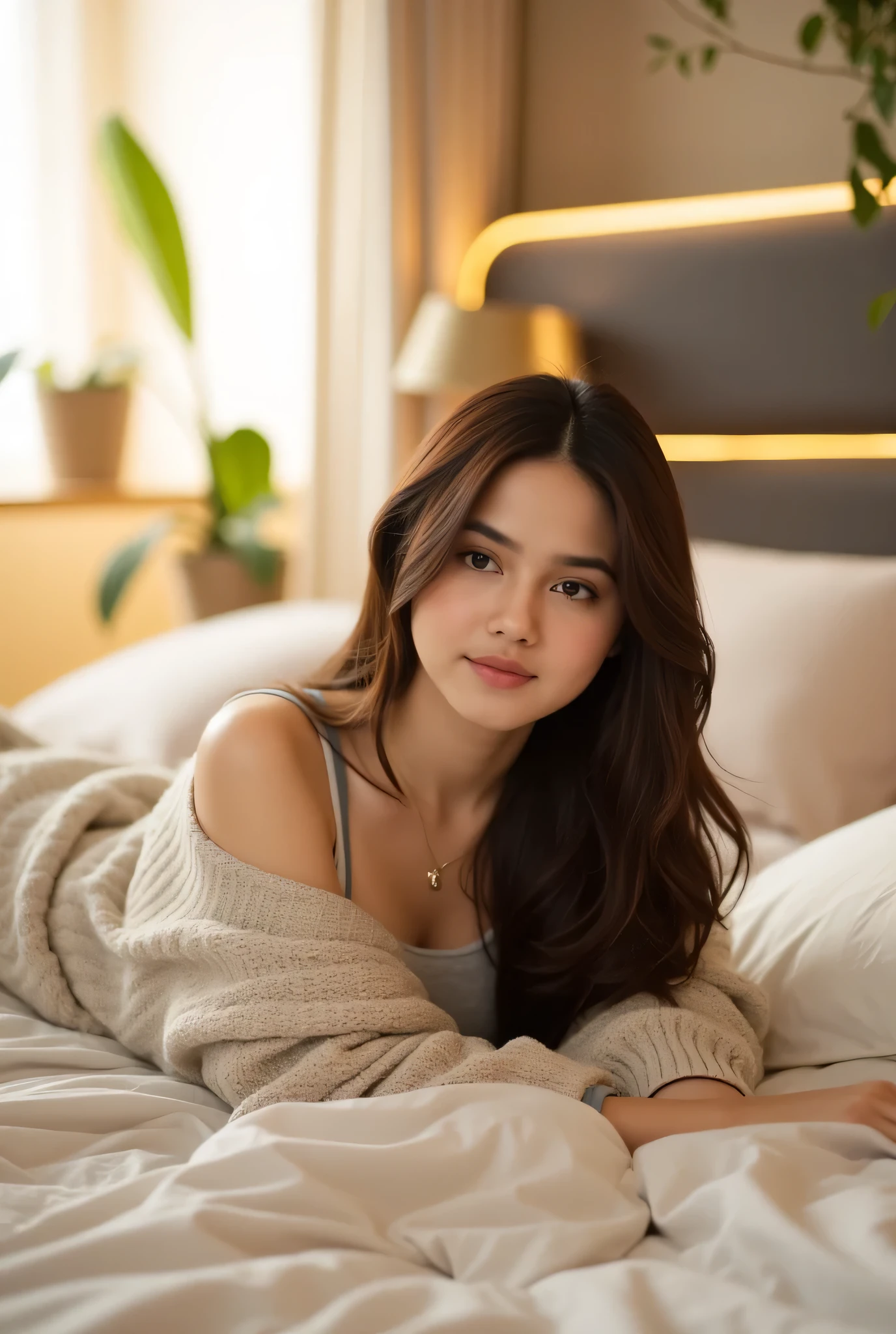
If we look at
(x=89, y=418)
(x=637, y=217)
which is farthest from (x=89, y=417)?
(x=637, y=217)

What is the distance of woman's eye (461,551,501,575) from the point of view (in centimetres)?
131

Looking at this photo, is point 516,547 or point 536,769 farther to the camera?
point 536,769

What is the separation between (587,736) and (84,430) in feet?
7.30

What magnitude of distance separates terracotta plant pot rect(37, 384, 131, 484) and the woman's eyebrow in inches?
89.2

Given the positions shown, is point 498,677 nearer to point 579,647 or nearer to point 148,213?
point 579,647

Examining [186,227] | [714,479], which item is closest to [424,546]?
[714,479]

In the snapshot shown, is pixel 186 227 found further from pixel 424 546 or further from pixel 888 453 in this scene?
pixel 424 546

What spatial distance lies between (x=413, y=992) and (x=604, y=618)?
0.43m

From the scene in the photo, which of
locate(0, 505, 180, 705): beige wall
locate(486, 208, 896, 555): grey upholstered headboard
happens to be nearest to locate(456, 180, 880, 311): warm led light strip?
locate(486, 208, 896, 555): grey upholstered headboard

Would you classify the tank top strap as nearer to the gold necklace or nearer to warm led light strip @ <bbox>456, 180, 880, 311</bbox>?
the gold necklace

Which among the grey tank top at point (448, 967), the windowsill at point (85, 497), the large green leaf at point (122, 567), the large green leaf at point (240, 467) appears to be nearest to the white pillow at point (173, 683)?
the large green leaf at point (122, 567)

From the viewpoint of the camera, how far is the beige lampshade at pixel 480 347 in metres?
2.62

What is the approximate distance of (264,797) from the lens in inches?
49.3

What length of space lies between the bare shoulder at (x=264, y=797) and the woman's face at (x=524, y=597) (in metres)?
0.18
